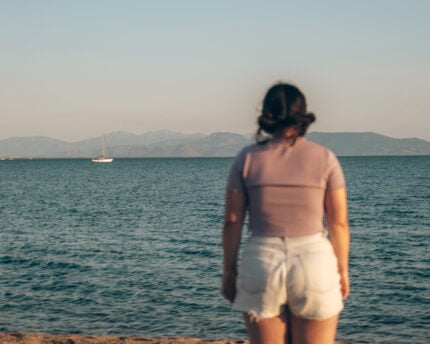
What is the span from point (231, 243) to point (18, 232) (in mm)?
33974

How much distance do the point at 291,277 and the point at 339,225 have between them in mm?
443

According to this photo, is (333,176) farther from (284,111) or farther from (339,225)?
(284,111)

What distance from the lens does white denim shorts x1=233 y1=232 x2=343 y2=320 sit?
343 centimetres

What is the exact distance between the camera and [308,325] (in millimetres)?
3520

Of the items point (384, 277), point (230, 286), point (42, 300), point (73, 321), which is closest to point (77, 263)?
point (42, 300)

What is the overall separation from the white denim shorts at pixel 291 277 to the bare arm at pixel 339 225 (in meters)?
0.09

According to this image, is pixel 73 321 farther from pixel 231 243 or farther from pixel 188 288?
pixel 231 243

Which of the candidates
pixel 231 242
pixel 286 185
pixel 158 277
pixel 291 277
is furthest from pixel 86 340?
pixel 158 277

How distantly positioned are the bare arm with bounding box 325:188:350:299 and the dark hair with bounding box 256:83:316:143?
440mm

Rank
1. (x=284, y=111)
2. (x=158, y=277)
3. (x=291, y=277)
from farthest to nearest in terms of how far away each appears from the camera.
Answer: (x=158, y=277) < (x=284, y=111) < (x=291, y=277)

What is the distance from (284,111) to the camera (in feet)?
11.7

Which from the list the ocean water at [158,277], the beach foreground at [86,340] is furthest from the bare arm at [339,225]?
the ocean water at [158,277]

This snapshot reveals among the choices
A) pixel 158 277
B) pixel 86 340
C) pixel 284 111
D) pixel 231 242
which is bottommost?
pixel 158 277

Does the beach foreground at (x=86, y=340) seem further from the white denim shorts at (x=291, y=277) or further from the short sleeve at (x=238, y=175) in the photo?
the short sleeve at (x=238, y=175)
